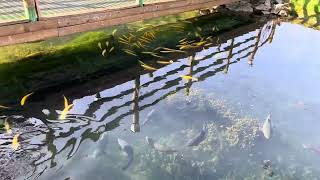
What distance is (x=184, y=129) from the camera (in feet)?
27.1

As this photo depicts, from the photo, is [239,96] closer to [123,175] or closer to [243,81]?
[243,81]

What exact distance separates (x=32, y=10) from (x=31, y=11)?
4 centimetres

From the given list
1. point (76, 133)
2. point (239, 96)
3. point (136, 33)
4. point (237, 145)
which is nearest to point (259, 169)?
point (237, 145)

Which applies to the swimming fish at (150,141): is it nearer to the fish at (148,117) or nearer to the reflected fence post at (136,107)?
the reflected fence post at (136,107)

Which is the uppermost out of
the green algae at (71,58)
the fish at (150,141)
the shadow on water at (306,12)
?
the shadow on water at (306,12)

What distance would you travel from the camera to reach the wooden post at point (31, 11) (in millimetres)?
8516

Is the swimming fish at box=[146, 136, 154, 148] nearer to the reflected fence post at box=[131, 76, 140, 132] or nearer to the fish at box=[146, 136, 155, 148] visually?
the fish at box=[146, 136, 155, 148]

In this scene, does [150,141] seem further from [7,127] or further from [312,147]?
[312,147]

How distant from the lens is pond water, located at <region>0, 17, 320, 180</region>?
6.96m

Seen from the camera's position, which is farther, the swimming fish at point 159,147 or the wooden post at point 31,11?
the wooden post at point 31,11

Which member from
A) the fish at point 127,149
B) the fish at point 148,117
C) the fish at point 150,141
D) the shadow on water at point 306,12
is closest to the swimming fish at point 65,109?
the fish at point 127,149

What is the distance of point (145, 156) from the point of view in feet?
24.1

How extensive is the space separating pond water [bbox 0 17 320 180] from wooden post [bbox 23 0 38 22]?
6.63 ft

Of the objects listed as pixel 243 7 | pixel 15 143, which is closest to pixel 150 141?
pixel 15 143
